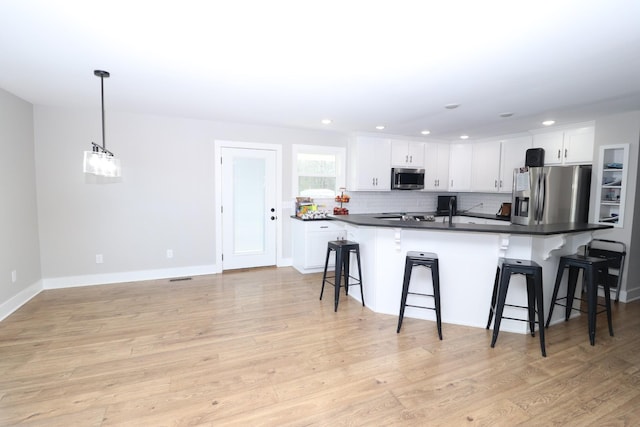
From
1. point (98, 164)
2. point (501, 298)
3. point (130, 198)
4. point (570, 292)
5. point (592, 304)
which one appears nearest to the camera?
point (98, 164)

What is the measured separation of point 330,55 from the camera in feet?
7.76

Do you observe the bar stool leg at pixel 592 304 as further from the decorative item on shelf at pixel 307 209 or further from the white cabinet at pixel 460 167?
the white cabinet at pixel 460 167

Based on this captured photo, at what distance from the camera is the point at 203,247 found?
4.91m

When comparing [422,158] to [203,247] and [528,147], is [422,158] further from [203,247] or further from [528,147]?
[203,247]

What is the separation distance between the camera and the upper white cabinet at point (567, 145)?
14.4ft

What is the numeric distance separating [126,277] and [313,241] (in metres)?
2.72

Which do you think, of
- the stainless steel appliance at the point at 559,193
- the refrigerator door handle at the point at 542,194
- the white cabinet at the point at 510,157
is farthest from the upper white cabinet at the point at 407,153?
the refrigerator door handle at the point at 542,194

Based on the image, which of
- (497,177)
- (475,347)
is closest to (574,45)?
(475,347)

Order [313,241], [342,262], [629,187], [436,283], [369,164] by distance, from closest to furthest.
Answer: [436,283] → [342,262] → [629,187] → [313,241] → [369,164]

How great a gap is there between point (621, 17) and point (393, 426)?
265 cm

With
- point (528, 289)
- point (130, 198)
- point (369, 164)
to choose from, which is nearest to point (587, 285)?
point (528, 289)

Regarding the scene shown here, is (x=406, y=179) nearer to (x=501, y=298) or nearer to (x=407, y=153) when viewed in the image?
(x=407, y=153)

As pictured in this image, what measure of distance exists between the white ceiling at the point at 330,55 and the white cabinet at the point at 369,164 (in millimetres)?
1552

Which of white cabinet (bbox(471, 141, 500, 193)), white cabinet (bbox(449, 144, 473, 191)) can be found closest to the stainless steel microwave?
white cabinet (bbox(449, 144, 473, 191))
